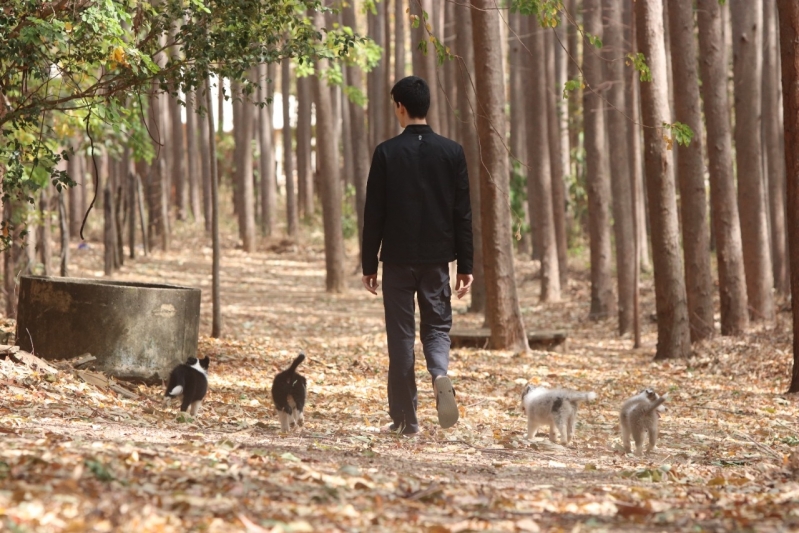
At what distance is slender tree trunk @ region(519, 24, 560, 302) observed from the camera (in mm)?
20703

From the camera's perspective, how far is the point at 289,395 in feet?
22.1

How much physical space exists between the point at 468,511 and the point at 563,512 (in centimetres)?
43


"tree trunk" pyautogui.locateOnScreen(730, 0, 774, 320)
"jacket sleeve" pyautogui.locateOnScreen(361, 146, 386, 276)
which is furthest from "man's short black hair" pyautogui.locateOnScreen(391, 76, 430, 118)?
"tree trunk" pyautogui.locateOnScreen(730, 0, 774, 320)

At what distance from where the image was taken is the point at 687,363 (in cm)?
1253

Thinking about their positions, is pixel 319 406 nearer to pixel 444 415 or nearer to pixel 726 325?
pixel 444 415

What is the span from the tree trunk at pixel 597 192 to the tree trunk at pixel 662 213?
16.0ft

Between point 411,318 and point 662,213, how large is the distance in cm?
723

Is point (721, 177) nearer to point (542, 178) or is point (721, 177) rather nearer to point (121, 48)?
point (542, 178)

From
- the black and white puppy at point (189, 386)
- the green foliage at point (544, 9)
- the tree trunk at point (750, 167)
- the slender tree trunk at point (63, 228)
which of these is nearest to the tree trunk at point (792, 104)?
the green foliage at point (544, 9)

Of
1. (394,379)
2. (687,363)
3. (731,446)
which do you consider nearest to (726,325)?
(687,363)

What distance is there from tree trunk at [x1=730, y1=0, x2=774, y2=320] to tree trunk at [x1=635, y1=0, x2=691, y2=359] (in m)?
2.61

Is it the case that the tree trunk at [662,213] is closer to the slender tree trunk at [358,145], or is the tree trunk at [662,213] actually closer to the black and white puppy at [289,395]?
the black and white puppy at [289,395]

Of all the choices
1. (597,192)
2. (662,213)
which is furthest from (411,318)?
(597,192)

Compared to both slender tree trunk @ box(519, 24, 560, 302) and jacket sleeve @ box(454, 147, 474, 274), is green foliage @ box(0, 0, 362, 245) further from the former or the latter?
slender tree trunk @ box(519, 24, 560, 302)
